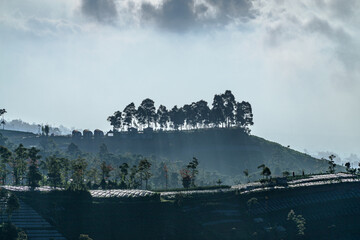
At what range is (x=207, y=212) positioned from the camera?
113 m

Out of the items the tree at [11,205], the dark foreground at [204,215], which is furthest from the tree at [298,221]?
the tree at [11,205]

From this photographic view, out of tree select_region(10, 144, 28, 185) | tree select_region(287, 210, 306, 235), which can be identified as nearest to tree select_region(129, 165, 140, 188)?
tree select_region(10, 144, 28, 185)

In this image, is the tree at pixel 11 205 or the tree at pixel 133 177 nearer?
the tree at pixel 11 205

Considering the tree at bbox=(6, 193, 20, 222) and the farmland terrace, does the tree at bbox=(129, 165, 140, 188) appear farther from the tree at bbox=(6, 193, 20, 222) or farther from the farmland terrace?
the tree at bbox=(6, 193, 20, 222)

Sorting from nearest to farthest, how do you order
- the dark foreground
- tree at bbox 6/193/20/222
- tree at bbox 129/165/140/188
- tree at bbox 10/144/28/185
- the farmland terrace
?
tree at bbox 6/193/20/222 → the dark foreground → the farmland terrace → tree at bbox 129/165/140/188 → tree at bbox 10/144/28/185

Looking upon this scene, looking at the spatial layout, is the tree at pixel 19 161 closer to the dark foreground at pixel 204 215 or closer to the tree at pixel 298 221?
the dark foreground at pixel 204 215

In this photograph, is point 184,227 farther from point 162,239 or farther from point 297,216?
point 297,216

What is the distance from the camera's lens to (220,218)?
363 ft

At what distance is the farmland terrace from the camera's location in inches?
4082

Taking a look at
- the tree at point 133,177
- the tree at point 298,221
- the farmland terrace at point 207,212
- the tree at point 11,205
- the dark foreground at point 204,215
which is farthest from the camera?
the tree at point 133,177

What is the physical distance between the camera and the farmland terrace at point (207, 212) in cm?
10369

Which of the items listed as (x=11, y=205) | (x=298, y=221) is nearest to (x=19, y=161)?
(x=11, y=205)

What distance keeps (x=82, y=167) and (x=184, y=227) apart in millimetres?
44306

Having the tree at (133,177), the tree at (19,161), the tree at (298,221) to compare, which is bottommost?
the tree at (298,221)
